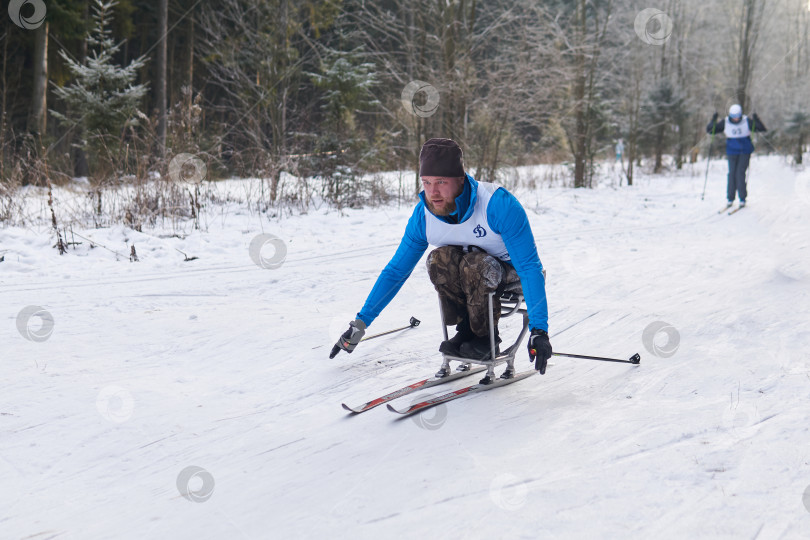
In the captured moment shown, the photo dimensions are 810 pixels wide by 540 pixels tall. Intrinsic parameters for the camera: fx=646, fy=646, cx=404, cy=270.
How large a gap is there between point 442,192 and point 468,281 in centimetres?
50

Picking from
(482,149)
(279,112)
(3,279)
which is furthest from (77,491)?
(279,112)

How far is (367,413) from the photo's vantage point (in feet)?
10.3

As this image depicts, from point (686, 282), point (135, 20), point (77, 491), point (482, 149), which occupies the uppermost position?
point (135, 20)

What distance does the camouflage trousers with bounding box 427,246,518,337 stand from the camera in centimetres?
334

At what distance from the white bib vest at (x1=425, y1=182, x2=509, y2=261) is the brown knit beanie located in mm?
205

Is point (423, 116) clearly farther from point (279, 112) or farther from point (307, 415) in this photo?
point (307, 415)

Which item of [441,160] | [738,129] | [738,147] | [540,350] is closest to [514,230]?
[441,160]

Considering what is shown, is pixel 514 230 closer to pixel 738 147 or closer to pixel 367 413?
pixel 367 413

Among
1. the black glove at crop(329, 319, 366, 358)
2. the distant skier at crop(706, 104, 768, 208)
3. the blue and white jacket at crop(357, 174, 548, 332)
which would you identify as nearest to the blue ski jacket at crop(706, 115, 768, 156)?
the distant skier at crop(706, 104, 768, 208)

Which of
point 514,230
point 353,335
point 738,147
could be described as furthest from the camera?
point 738,147

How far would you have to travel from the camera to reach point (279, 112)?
43.1 feet

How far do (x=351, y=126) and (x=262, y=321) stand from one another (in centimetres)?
967

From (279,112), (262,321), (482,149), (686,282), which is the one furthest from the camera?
(279,112)

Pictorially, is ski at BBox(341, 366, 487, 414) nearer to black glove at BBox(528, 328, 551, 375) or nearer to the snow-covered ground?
the snow-covered ground
